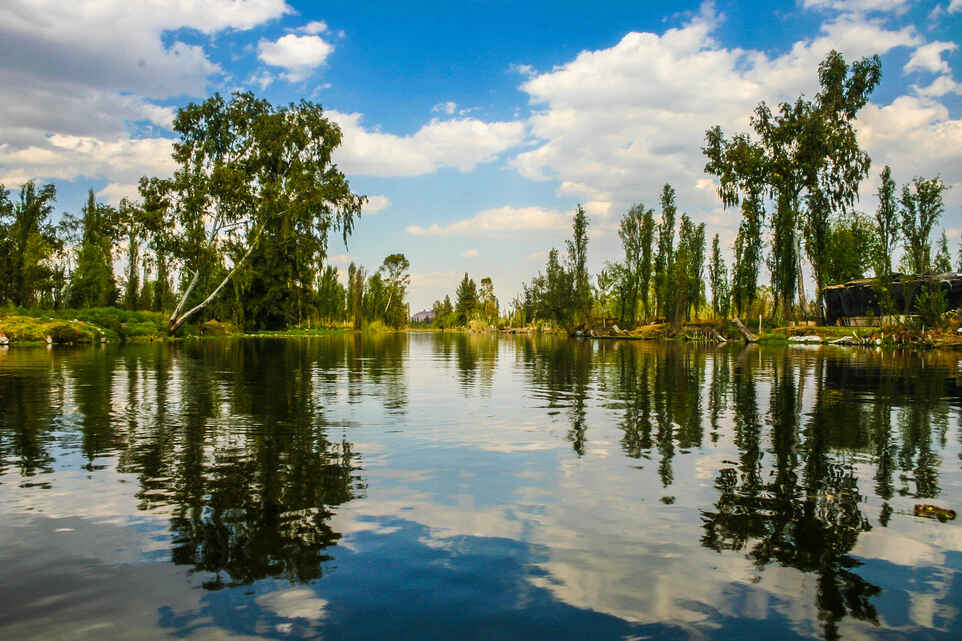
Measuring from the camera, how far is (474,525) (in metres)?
4.93

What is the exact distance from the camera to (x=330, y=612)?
11.0ft

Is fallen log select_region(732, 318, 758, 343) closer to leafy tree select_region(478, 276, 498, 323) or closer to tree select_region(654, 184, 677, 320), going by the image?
tree select_region(654, 184, 677, 320)

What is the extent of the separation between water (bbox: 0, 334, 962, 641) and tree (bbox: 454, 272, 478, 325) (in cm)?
16700

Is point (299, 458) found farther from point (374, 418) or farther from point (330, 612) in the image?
point (330, 612)

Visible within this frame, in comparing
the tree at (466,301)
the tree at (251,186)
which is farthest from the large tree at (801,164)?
the tree at (466,301)

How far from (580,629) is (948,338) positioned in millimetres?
46846

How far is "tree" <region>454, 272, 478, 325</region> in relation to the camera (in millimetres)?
178125

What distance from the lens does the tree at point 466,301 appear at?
178125 millimetres

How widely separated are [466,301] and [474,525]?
6842 inches

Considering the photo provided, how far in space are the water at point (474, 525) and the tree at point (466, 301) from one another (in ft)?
548

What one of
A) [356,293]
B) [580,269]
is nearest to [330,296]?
[356,293]

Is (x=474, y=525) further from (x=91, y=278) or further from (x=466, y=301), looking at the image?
(x=466, y=301)

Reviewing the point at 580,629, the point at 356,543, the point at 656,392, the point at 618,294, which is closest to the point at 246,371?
the point at 656,392

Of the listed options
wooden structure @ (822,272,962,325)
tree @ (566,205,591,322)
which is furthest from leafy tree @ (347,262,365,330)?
wooden structure @ (822,272,962,325)
